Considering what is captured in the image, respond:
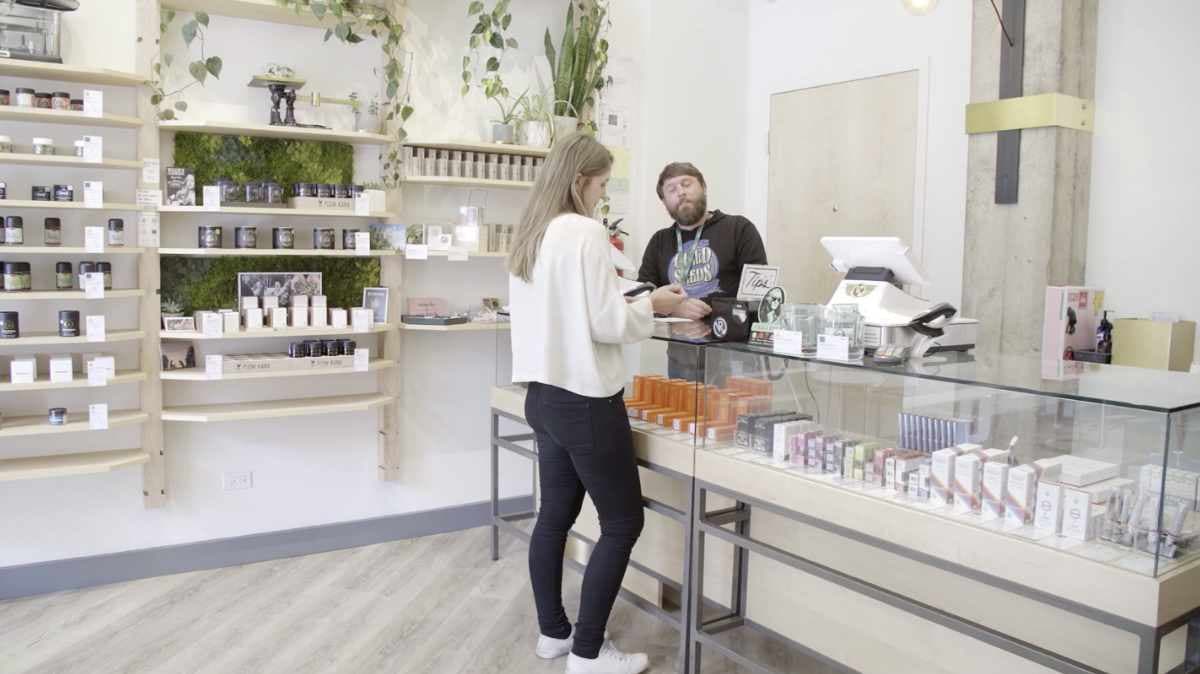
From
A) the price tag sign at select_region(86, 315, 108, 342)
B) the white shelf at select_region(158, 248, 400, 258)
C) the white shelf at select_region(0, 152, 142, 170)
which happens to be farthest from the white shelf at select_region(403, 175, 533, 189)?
the price tag sign at select_region(86, 315, 108, 342)

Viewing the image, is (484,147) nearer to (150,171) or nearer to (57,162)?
(150,171)

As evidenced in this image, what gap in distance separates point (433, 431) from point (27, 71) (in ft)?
7.56

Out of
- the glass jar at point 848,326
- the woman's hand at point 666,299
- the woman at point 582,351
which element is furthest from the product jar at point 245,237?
the glass jar at point 848,326

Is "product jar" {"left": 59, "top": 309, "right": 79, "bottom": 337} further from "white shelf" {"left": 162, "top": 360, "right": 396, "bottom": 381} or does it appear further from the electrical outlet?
the electrical outlet

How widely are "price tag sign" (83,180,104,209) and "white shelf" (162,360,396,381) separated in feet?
2.34

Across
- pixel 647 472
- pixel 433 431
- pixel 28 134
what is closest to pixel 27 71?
pixel 28 134

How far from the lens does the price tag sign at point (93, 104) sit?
11.3ft

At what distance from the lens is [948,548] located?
2102 millimetres

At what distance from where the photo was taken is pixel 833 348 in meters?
2.49

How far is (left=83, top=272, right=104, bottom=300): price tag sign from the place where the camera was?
3.52m

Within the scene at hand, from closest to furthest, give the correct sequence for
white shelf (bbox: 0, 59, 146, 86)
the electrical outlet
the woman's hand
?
1. the woman's hand
2. white shelf (bbox: 0, 59, 146, 86)
3. the electrical outlet

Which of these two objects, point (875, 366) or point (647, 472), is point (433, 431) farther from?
point (875, 366)

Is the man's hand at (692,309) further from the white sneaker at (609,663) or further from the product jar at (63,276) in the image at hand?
the product jar at (63,276)

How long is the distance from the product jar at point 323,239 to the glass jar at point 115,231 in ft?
2.48
